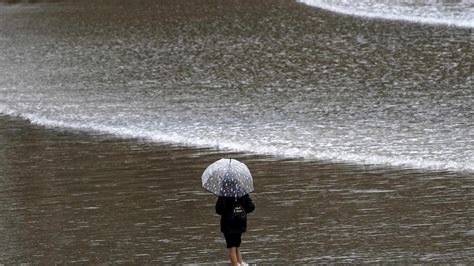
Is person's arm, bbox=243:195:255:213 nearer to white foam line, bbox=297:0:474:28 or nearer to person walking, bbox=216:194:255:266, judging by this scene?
person walking, bbox=216:194:255:266

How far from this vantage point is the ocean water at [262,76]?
1603 cm

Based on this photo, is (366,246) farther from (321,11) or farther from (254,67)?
(321,11)

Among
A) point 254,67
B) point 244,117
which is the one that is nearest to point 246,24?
point 254,67

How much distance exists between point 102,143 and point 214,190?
25.3ft

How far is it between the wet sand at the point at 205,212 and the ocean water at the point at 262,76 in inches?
44.9

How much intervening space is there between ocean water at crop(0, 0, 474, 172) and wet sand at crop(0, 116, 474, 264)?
114 cm

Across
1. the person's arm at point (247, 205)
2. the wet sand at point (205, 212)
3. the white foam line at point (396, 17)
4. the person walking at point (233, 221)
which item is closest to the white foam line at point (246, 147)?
the wet sand at point (205, 212)

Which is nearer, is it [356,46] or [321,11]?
[356,46]

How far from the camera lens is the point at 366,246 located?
31.6 feet

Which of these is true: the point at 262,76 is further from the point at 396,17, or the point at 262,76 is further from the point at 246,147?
the point at 396,17

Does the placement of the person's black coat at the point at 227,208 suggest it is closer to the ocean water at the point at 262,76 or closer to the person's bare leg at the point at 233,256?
the person's bare leg at the point at 233,256

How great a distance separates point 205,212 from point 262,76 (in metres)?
12.0

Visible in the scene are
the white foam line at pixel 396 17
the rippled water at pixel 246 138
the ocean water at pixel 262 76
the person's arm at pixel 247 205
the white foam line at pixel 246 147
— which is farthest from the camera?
the white foam line at pixel 396 17

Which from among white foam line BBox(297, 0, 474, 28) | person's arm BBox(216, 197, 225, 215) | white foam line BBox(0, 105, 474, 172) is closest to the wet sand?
white foam line BBox(0, 105, 474, 172)
